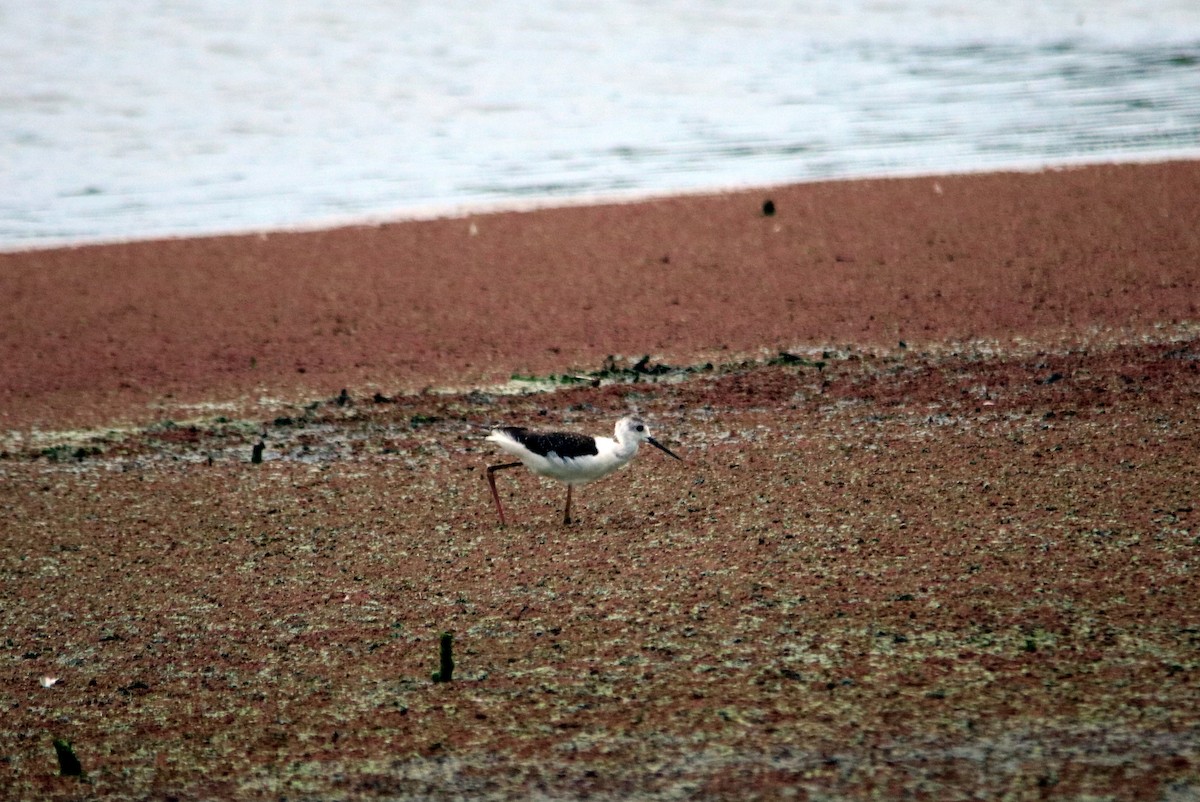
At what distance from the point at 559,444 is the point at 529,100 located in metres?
17.4

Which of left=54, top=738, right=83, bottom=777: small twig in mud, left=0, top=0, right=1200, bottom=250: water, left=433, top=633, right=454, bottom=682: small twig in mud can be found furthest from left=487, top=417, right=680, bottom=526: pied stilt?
left=0, top=0, right=1200, bottom=250: water

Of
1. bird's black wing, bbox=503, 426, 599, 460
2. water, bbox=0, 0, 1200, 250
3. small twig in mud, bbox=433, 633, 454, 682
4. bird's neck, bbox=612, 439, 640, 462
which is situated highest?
water, bbox=0, 0, 1200, 250

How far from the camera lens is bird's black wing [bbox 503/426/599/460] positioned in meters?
8.76

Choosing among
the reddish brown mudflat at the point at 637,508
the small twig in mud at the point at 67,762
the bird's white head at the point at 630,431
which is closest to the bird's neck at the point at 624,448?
the bird's white head at the point at 630,431

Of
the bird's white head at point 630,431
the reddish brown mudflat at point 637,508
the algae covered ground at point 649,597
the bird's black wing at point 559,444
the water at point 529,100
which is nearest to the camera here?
the algae covered ground at point 649,597

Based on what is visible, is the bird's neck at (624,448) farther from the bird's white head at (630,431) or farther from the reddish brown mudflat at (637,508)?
the reddish brown mudflat at (637,508)

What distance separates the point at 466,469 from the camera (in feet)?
33.8

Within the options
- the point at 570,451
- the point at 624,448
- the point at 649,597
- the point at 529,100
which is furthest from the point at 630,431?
the point at 529,100

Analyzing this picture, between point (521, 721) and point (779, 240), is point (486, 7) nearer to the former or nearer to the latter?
point (779, 240)

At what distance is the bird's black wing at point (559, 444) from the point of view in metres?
8.76

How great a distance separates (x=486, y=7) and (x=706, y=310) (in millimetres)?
24797

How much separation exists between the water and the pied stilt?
887 cm

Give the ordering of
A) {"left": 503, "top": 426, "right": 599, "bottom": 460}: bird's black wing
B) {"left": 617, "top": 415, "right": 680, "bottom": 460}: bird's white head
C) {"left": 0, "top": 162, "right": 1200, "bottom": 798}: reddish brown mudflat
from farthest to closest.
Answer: {"left": 617, "top": 415, "right": 680, "bottom": 460}: bird's white head, {"left": 503, "top": 426, "right": 599, "bottom": 460}: bird's black wing, {"left": 0, "top": 162, "right": 1200, "bottom": 798}: reddish brown mudflat

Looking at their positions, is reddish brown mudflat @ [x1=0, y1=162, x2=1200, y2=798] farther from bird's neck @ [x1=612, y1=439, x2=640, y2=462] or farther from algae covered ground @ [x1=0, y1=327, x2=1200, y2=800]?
bird's neck @ [x1=612, y1=439, x2=640, y2=462]
